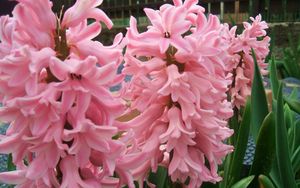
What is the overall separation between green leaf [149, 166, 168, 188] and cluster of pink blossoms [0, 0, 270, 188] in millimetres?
58

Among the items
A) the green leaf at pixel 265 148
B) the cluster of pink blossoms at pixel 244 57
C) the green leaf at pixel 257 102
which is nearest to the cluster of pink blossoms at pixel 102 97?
the green leaf at pixel 265 148

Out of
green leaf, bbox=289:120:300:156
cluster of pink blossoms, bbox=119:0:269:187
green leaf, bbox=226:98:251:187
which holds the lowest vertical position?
green leaf, bbox=289:120:300:156

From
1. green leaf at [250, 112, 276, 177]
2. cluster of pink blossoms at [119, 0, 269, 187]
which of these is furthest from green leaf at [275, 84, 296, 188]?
cluster of pink blossoms at [119, 0, 269, 187]

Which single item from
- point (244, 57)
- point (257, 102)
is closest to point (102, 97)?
point (257, 102)

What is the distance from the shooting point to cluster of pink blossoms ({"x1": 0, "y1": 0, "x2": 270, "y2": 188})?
25.4 inches

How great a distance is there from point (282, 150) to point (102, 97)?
1.81 ft

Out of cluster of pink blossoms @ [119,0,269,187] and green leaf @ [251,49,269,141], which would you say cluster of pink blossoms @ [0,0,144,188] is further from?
green leaf @ [251,49,269,141]

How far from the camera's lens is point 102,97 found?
0.66m

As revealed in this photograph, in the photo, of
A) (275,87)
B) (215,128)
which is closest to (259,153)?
(215,128)

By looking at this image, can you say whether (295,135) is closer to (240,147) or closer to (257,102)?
(257,102)

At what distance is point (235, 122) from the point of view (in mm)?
1493

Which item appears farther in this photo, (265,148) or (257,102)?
(257,102)

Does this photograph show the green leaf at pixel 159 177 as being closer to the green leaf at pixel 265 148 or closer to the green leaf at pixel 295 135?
the green leaf at pixel 265 148

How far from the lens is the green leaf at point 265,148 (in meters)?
1.02
